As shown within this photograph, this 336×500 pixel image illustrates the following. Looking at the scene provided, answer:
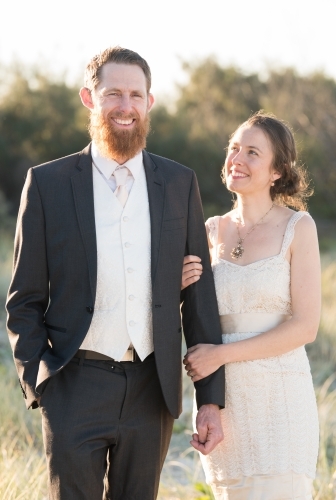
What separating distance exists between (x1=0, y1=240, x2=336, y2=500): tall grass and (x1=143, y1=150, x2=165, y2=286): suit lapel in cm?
143

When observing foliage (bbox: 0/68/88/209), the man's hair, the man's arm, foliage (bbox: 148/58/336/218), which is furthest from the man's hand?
foliage (bbox: 0/68/88/209)

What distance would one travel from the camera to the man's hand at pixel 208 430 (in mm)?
2951

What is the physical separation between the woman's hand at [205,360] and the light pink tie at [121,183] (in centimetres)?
68

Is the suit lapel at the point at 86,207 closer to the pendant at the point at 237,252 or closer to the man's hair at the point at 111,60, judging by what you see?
the man's hair at the point at 111,60

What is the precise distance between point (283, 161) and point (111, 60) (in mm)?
915

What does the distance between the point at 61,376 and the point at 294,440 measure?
1.02 meters

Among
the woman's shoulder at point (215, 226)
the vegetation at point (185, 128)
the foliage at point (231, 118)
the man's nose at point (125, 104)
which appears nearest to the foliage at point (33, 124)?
the vegetation at point (185, 128)

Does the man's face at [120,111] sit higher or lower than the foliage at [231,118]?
lower

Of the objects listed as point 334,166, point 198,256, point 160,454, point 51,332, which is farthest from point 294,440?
point 334,166

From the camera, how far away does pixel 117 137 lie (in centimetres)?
290

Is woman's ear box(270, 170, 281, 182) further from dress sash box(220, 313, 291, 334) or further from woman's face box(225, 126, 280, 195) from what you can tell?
dress sash box(220, 313, 291, 334)

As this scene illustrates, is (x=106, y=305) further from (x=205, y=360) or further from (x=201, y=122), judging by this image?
(x=201, y=122)

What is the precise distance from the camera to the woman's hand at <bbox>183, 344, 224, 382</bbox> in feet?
9.82

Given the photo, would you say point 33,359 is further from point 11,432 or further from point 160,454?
point 11,432
